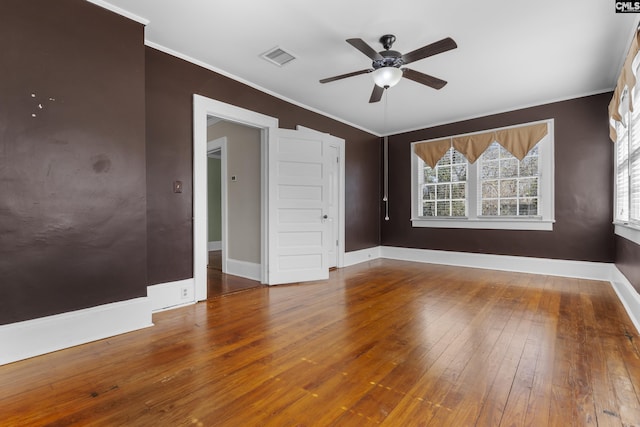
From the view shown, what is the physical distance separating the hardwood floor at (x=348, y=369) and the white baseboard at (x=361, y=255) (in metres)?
2.30

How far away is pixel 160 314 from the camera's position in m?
2.88

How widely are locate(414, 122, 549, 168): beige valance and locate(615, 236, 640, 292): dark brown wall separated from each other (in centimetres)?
175

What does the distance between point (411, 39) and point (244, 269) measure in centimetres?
360

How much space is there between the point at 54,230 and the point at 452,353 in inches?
117

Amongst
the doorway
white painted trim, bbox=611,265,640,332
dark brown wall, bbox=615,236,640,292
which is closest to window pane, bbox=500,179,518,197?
dark brown wall, bbox=615,236,640,292

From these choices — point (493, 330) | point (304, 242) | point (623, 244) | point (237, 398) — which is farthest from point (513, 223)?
point (237, 398)

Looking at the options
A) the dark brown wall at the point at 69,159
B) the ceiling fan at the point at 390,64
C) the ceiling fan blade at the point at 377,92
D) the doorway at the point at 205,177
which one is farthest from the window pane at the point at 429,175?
the dark brown wall at the point at 69,159

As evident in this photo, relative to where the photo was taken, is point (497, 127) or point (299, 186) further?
point (497, 127)

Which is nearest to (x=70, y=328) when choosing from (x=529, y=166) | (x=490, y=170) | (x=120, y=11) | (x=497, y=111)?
(x=120, y=11)

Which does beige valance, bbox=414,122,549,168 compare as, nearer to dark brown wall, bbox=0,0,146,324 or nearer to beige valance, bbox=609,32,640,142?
beige valance, bbox=609,32,640,142

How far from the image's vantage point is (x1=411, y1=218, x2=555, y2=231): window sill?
466 centimetres

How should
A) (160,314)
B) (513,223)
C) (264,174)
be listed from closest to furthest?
(160,314) < (264,174) < (513,223)

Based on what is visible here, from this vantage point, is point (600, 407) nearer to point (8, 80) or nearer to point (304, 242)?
point (304, 242)

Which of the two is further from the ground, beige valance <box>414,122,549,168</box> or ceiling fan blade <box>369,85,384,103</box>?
ceiling fan blade <box>369,85,384,103</box>
